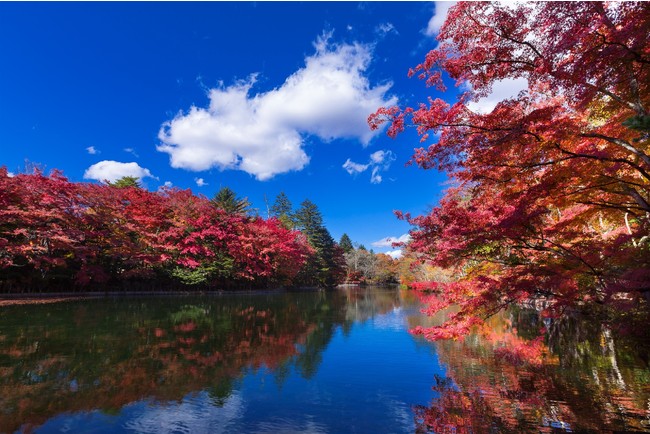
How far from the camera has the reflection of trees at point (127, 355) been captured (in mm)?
5277

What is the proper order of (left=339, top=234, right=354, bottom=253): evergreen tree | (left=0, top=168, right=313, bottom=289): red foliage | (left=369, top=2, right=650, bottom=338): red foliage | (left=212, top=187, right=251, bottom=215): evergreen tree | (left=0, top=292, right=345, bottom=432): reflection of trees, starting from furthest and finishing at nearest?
(left=339, top=234, right=354, bottom=253): evergreen tree, (left=212, top=187, right=251, bottom=215): evergreen tree, (left=0, top=168, right=313, bottom=289): red foliage, (left=0, top=292, right=345, bottom=432): reflection of trees, (left=369, top=2, right=650, bottom=338): red foliage

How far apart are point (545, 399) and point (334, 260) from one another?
44.2 m

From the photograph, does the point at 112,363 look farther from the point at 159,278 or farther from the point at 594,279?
the point at 159,278

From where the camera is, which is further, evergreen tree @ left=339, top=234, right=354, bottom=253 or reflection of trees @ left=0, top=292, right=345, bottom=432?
evergreen tree @ left=339, top=234, right=354, bottom=253

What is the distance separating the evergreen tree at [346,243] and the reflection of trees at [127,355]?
152ft

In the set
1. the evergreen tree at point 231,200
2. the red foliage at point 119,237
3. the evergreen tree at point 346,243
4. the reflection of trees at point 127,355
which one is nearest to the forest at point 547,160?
the reflection of trees at point 127,355

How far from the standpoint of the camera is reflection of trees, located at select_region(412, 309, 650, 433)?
4355mm

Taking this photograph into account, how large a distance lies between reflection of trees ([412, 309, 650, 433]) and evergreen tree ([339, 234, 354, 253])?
50.9 m

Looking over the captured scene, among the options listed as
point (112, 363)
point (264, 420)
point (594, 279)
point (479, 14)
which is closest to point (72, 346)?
point (112, 363)

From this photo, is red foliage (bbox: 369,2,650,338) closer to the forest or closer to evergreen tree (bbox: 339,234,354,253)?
the forest

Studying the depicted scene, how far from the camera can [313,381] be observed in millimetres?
6453

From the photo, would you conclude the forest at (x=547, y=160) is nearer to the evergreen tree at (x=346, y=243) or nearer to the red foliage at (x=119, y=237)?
the red foliage at (x=119, y=237)

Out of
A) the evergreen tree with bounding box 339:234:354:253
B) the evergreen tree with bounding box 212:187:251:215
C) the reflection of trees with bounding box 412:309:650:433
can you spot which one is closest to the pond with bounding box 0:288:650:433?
the reflection of trees with bounding box 412:309:650:433

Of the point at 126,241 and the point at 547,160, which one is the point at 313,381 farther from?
the point at 126,241
